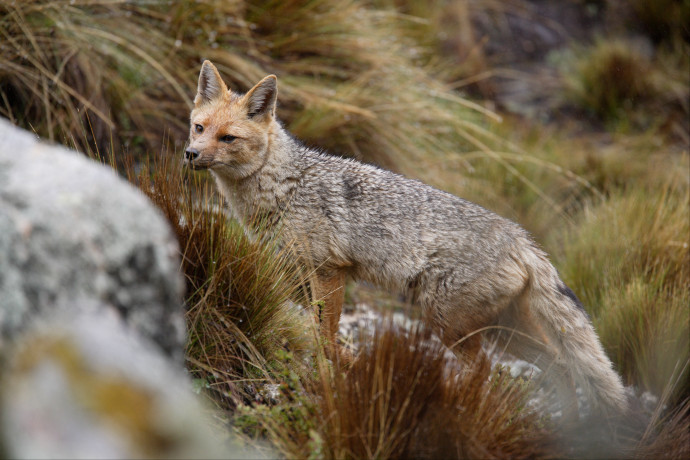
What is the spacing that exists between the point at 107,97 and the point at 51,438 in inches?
182

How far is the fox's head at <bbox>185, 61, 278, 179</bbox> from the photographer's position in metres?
4.07

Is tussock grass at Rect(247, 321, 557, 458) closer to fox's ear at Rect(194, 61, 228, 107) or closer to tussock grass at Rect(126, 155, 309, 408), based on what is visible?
tussock grass at Rect(126, 155, 309, 408)

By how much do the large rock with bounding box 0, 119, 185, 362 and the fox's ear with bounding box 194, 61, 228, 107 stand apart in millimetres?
2462

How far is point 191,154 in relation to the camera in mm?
3891

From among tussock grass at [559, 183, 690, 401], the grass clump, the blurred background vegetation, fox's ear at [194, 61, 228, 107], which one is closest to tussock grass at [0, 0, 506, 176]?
the blurred background vegetation

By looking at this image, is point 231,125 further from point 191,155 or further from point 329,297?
point 329,297

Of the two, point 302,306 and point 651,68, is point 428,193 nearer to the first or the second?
point 302,306

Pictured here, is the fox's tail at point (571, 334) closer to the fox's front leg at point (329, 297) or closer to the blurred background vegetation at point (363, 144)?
the blurred background vegetation at point (363, 144)

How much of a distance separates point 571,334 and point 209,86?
9.19ft

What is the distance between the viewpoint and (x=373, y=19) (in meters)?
7.82

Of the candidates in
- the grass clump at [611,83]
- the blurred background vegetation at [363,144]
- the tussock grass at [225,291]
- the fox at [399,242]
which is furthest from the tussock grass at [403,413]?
the grass clump at [611,83]

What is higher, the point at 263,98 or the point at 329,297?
the point at 263,98

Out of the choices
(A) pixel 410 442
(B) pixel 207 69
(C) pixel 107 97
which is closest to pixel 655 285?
(A) pixel 410 442

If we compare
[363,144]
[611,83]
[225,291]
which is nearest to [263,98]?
[225,291]
